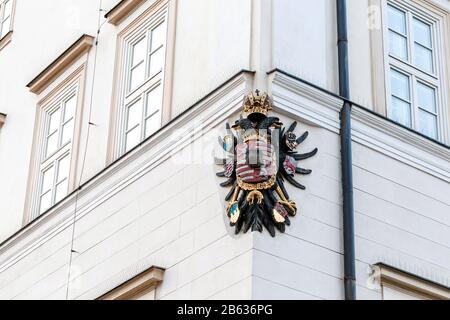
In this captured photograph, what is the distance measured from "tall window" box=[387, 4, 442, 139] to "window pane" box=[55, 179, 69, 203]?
430 cm

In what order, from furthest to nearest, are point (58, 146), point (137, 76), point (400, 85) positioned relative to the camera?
point (58, 146) < point (137, 76) < point (400, 85)

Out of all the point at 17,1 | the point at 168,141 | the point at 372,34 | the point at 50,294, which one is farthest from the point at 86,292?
the point at 17,1

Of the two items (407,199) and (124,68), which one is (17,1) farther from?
(407,199)

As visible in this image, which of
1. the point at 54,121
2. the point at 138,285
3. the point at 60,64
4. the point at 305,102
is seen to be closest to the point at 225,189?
the point at 305,102

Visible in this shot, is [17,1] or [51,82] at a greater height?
[17,1]

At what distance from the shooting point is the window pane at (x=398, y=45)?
15.3 metres

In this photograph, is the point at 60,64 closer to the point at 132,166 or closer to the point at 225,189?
the point at 132,166

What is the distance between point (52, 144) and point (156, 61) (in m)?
2.42

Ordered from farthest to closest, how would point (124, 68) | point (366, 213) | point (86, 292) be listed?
point (124, 68) < point (86, 292) < point (366, 213)

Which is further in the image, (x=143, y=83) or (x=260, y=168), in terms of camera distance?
(x=143, y=83)

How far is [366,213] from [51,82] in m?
5.80

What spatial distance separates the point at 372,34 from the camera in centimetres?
1504

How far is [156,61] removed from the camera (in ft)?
50.9

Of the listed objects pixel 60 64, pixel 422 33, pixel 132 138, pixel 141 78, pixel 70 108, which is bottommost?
pixel 132 138
